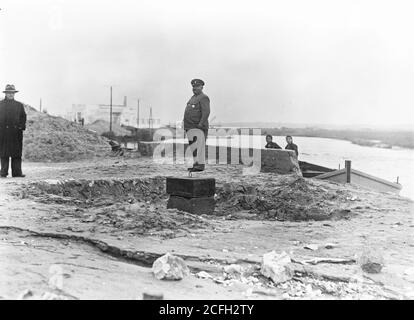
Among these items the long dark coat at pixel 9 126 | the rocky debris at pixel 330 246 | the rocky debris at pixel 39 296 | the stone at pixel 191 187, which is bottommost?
the rocky debris at pixel 330 246

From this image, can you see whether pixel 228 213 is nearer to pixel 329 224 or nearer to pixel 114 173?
pixel 329 224

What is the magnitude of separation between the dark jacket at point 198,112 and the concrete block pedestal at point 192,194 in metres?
0.94

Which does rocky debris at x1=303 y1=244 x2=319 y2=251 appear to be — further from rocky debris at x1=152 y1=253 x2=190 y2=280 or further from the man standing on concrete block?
the man standing on concrete block

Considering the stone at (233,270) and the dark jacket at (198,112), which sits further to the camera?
the dark jacket at (198,112)

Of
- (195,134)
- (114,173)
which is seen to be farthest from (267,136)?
(195,134)

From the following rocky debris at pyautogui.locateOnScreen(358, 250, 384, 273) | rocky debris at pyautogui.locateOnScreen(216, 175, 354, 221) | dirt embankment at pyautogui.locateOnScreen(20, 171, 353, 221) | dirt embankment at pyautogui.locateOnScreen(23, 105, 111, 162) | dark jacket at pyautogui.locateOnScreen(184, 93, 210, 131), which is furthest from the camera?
dirt embankment at pyautogui.locateOnScreen(23, 105, 111, 162)

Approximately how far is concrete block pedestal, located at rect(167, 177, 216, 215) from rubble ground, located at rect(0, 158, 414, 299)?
0.63m

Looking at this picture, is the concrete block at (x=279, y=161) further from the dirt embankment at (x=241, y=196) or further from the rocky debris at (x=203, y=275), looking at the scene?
the rocky debris at (x=203, y=275)

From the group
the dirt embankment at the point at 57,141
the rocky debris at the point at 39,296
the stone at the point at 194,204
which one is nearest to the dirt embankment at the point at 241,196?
the stone at the point at 194,204

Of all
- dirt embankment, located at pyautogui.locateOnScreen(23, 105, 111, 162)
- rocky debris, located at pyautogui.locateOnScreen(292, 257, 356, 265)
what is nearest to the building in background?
dirt embankment, located at pyautogui.locateOnScreen(23, 105, 111, 162)

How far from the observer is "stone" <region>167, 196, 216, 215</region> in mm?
7980

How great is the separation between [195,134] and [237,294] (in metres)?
4.23

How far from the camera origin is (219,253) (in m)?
5.16

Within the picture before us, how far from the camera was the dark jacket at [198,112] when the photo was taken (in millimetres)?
7848
